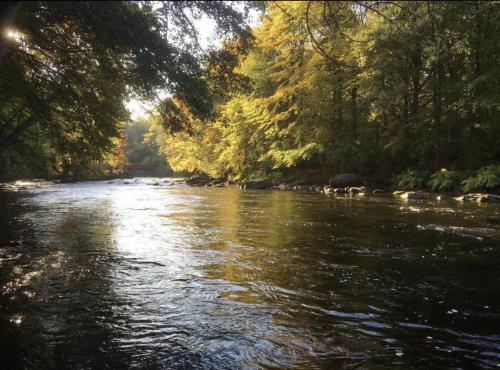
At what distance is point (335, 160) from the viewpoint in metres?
28.7

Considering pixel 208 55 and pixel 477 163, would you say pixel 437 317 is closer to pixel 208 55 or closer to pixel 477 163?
pixel 208 55

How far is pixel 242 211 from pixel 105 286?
954 centimetres

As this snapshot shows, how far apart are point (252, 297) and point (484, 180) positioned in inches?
693

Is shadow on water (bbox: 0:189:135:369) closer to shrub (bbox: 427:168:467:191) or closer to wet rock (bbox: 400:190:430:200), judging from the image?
wet rock (bbox: 400:190:430:200)

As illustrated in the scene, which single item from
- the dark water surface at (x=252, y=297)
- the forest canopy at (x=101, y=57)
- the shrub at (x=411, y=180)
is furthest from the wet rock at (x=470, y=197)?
the forest canopy at (x=101, y=57)

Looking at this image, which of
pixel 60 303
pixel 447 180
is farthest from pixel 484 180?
pixel 60 303

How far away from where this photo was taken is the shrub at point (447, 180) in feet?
69.5

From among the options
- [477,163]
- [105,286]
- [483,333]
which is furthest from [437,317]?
[477,163]

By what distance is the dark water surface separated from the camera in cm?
410

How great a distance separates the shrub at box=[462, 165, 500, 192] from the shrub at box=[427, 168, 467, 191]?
2.57 ft

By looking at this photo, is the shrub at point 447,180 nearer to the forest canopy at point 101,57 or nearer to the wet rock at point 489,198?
the wet rock at point 489,198

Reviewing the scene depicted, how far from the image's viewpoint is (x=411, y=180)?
2300 cm

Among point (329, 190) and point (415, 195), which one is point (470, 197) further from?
point (329, 190)

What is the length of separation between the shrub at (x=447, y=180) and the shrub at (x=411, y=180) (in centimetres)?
70
